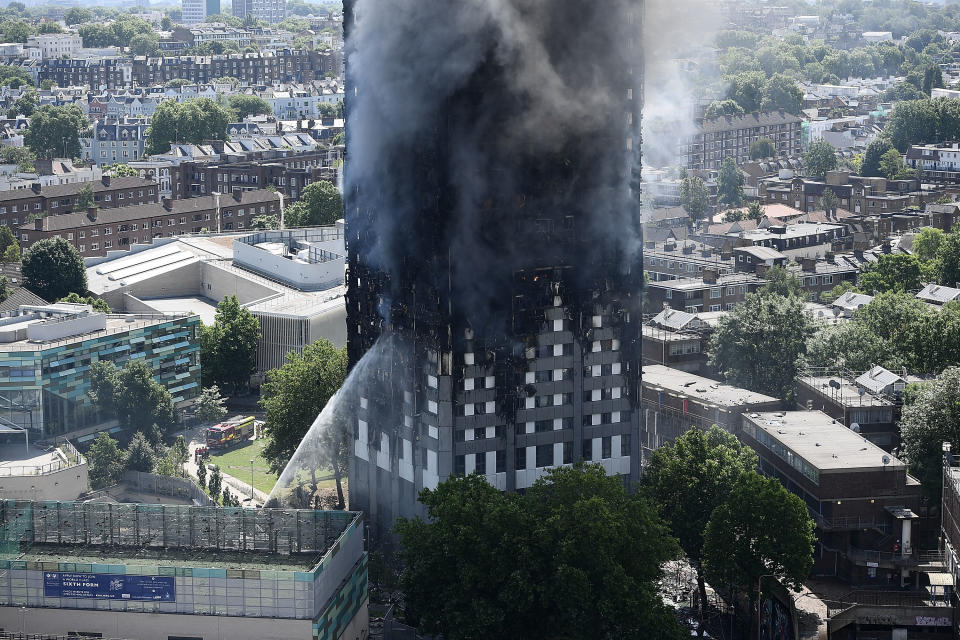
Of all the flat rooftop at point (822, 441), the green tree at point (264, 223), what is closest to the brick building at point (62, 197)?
the green tree at point (264, 223)

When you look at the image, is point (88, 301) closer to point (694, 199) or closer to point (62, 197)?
point (62, 197)

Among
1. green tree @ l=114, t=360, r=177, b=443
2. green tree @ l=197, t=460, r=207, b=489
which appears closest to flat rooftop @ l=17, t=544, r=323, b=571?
green tree @ l=197, t=460, r=207, b=489

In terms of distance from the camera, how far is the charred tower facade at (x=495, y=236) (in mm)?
76000

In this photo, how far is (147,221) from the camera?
6821 inches

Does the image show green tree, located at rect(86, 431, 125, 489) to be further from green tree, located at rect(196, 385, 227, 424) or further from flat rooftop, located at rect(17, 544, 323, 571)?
flat rooftop, located at rect(17, 544, 323, 571)

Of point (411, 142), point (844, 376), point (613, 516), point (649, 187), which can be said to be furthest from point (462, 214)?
point (649, 187)

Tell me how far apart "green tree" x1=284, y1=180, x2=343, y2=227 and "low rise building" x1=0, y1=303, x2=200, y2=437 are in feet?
209

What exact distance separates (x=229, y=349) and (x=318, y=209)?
58.6 meters

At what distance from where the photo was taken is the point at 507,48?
76000 millimetres

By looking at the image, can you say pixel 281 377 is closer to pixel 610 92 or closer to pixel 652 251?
pixel 610 92

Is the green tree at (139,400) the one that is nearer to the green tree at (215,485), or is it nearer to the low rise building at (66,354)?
the low rise building at (66,354)

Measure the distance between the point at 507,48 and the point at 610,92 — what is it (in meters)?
6.18

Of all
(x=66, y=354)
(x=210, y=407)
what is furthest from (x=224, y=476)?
(x=66, y=354)

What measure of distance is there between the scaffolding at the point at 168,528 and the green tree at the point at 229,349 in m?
47.0
